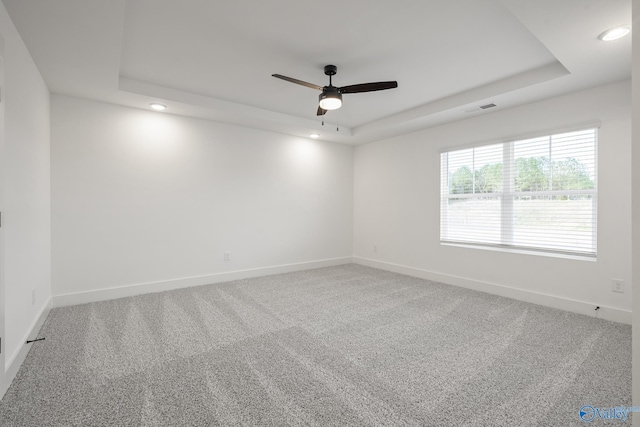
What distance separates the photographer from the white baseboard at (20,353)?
1897 mm

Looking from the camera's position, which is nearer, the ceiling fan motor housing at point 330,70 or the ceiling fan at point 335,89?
the ceiling fan at point 335,89

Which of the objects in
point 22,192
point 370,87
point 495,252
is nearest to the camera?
point 22,192

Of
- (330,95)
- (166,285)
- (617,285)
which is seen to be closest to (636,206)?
(330,95)

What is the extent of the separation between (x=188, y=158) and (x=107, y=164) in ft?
3.09

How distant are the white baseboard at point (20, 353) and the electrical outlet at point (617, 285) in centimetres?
503

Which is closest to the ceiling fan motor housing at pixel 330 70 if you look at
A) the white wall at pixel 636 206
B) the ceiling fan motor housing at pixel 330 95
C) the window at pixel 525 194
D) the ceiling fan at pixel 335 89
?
the ceiling fan at pixel 335 89

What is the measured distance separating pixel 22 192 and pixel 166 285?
2.02 metres

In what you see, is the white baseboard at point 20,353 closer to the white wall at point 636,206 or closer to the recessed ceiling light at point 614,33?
the white wall at point 636,206

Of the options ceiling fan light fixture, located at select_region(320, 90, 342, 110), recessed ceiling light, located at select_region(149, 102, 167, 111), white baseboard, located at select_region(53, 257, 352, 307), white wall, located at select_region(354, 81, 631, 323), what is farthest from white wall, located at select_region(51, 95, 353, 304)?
ceiling fan light fixture, located at select_region(320, 90, 342, 110)

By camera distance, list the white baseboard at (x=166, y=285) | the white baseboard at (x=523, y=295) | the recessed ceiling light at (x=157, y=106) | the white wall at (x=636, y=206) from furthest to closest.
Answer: the recessed ceiling light at (x=157, y=106) → the white baseboard at (x=166, y=285) → the white baseboard at (x=523, y=295) → the white wall at (x=636, y=206)

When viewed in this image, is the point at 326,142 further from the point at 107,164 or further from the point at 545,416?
the point at 545,416

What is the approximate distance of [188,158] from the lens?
4137 mm

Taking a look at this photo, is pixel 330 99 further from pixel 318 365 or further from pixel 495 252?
pixel 495 252

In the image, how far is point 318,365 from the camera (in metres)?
2.12
